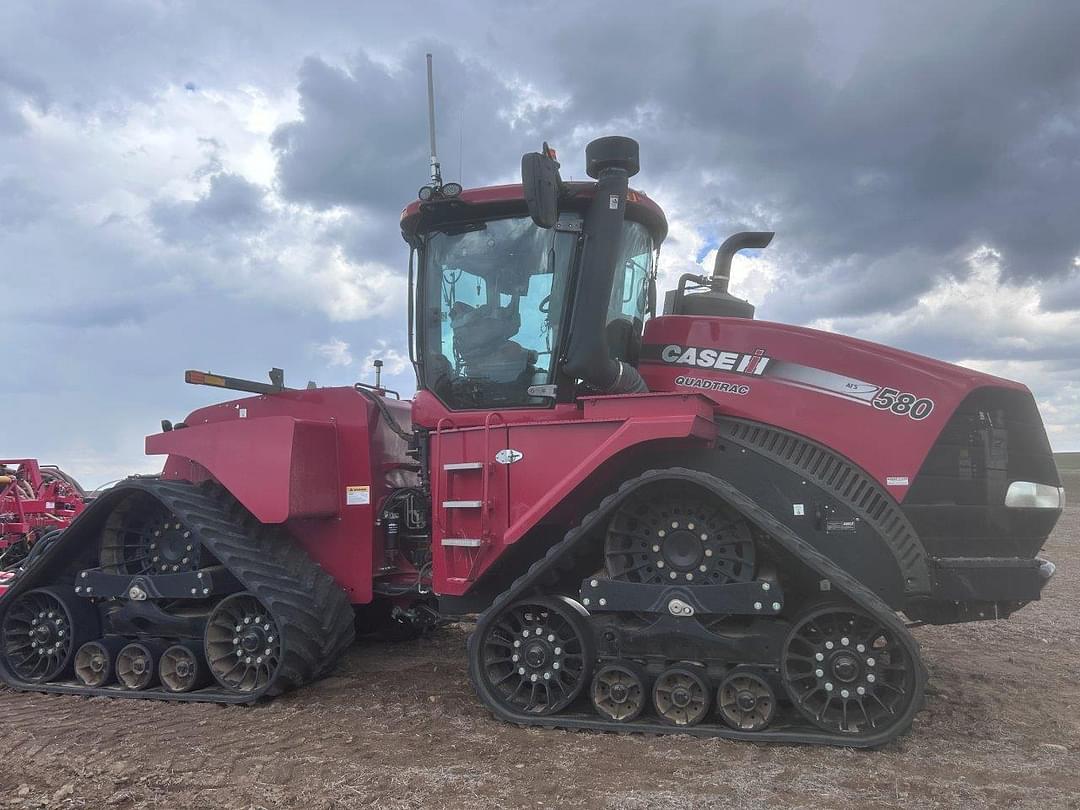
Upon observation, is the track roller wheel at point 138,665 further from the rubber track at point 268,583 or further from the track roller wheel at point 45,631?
the track roller wheel at point 45,631

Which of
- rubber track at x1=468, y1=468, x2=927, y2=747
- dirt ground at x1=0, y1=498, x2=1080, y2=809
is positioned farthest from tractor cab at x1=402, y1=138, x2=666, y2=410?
dirt ground at x1=0, y1=498, x2=1080, y2=809

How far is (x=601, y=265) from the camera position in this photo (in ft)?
17.6

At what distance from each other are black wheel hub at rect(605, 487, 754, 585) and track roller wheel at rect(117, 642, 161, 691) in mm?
3470

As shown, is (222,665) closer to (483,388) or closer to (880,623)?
(483,388)

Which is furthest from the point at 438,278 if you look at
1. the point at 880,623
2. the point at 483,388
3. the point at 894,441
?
the point at 880,623

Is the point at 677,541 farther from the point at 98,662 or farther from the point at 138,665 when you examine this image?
the point at 98,662

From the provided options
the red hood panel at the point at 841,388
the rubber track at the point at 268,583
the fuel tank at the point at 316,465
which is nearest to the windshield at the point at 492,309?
the fuel tank at the point at 316,465

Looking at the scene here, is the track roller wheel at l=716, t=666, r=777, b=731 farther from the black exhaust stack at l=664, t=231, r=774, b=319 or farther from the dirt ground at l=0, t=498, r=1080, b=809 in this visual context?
the black exhaust stack at l=664, t=231, r=774, b=319

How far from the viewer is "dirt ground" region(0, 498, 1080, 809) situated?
4.05 m

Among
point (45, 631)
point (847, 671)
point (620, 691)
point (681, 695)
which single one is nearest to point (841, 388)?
point (847, 671)

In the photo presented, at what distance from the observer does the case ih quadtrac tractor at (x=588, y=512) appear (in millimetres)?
4789

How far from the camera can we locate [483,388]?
5852 mm

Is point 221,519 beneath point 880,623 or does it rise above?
above

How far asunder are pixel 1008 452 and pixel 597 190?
113 inches
